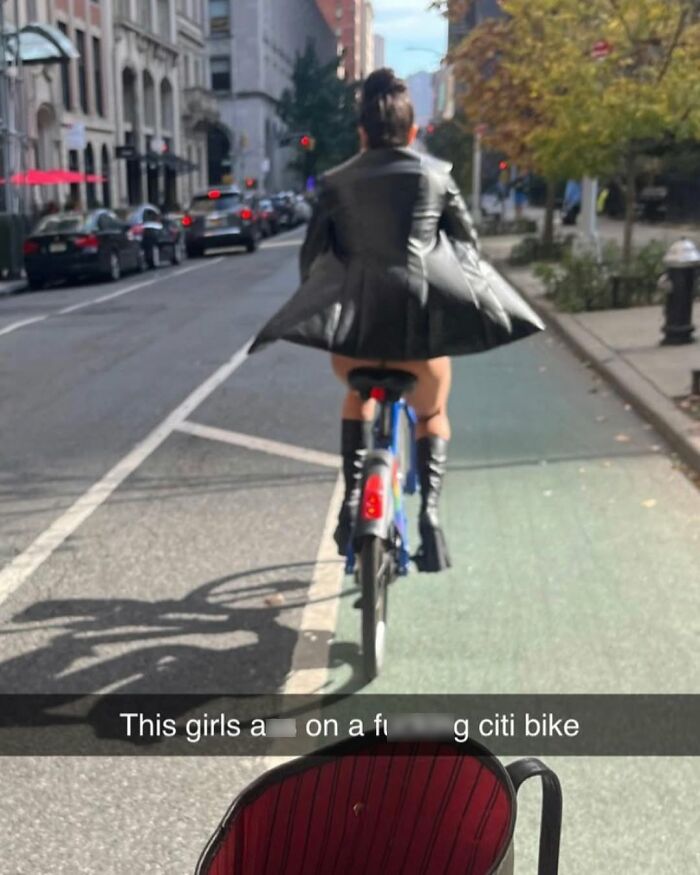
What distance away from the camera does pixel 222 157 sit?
87.1 m

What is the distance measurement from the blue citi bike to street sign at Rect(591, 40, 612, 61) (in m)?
Result: 11.5

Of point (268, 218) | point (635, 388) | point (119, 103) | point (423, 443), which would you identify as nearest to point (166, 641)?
point (423, 443)

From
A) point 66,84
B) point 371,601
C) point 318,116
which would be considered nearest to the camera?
point 371,601

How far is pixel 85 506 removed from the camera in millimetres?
6723

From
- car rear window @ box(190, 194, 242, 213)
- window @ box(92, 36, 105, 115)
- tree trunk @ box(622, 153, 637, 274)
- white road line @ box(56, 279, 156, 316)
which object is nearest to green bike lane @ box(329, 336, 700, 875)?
tree trunk @ box(622, 153, 637, 274)

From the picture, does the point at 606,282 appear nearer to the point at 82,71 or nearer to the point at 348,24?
the point at 82,71

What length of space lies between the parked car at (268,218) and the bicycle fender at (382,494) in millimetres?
39817

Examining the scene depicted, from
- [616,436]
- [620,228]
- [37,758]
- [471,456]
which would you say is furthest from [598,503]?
[620,228]

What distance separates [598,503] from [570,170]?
10.8m

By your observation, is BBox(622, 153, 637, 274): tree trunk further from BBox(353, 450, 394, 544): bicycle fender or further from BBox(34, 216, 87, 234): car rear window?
BBox(34, 216, 87, 234): car rear window

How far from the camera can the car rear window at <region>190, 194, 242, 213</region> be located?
35.0 meters

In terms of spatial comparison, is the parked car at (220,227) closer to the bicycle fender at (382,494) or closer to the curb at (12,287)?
the curb at (12,287)

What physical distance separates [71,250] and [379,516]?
21308 millimetres

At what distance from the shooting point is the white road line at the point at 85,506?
5520 millimetres
